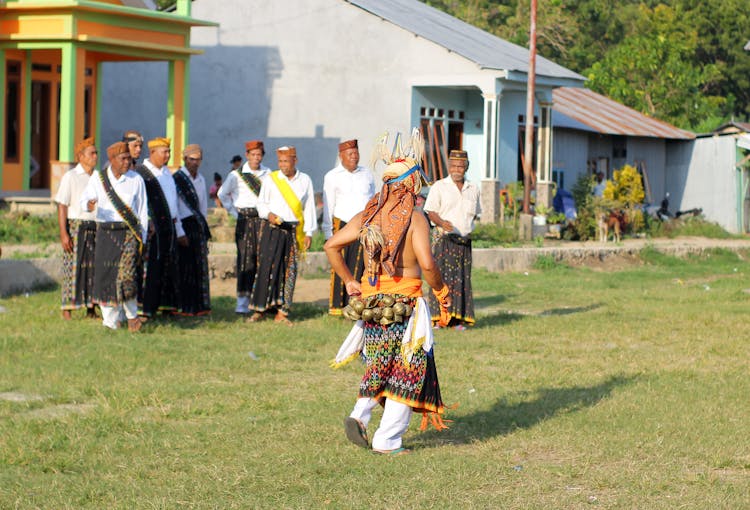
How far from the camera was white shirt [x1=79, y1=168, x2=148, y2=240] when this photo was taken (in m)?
11.4

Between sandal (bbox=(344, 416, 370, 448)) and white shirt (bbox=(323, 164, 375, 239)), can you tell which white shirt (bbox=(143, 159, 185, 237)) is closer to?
white shirt (bbox=(323, 164, 375, 239))

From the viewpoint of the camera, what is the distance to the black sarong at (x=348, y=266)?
41.4ft

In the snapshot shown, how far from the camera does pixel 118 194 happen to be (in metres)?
11.5

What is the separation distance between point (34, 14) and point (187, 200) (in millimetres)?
9148

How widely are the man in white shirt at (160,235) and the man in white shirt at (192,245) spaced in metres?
0.10

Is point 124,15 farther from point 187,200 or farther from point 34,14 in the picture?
point 187,200

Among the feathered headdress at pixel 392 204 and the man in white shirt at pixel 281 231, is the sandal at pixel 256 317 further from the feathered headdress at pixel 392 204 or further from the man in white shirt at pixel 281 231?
the feathered headdress at pixel 392 204

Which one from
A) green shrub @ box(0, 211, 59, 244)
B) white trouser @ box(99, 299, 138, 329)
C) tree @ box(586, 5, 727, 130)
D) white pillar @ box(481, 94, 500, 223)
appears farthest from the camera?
tree @ box(586, 5, 727, 130)

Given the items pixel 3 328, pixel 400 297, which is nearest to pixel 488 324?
pixel 3 328

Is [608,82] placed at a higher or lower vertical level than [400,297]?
higher

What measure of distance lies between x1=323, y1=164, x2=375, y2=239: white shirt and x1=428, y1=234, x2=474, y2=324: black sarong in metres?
0.91

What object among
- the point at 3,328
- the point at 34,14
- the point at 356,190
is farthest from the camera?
the point at 34,14

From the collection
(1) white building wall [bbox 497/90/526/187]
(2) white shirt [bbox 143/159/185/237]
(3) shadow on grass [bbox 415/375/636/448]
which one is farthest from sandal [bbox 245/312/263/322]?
(1) white building wall [bbox 497/90/526/187]

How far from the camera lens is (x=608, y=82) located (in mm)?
44156
